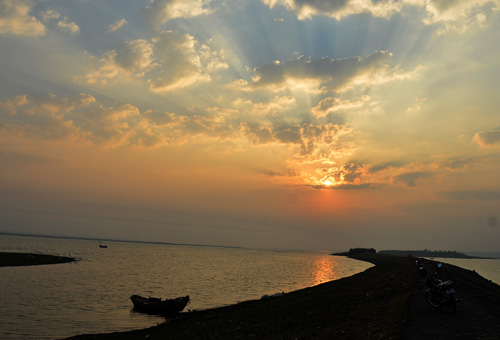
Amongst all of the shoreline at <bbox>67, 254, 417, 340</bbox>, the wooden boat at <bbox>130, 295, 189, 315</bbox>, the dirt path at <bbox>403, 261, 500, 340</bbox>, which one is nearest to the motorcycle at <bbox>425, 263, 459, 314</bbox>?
the dirt path at <bbox>403, 261, 500, 340</bbox>

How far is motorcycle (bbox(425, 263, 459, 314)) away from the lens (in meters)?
19.2

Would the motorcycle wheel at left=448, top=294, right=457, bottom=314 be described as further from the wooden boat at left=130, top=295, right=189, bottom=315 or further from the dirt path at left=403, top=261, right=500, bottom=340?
the wooden boat at left=130, top=295, right=189, bottom=315

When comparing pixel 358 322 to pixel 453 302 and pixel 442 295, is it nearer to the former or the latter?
pixel 442 295

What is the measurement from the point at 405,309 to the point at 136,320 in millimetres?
27962

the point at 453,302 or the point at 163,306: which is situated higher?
the point at 453,302

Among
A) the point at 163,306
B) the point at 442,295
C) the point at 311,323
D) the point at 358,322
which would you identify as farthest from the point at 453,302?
the point at 163,306

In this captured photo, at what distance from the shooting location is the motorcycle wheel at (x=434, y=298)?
19.8 meters

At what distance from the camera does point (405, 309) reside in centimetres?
2066

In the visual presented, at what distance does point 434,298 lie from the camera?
20.2 meters

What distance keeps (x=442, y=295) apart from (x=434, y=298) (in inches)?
31.3

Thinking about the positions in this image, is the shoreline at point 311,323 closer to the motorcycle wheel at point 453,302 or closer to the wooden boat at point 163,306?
the motorcycle wheel at point 453,302

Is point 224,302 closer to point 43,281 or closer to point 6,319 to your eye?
point 6,319

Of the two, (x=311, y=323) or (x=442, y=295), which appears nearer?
(x=442, y=295)

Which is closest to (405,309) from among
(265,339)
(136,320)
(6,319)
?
(265,339)
